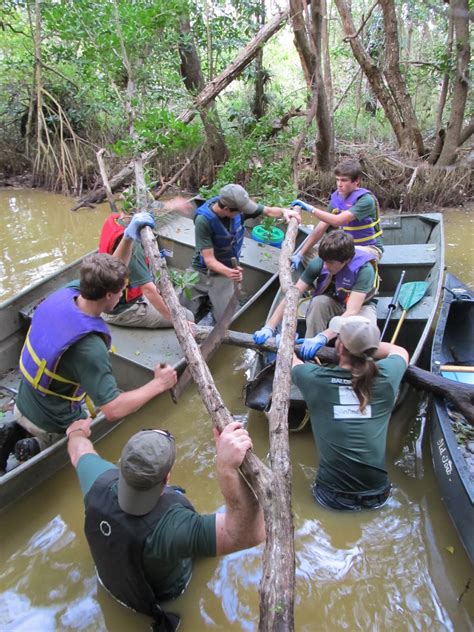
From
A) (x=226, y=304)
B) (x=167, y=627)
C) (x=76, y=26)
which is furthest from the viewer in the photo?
(x=76, y=26)

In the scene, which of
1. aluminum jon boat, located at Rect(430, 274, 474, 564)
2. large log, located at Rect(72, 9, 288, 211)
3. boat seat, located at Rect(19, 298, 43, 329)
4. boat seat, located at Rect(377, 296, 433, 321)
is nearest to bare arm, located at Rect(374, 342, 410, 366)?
aluminum jon boat, located at Rect(430, 274, 474, 564)

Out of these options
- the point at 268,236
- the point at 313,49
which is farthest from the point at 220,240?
the point at 313,49

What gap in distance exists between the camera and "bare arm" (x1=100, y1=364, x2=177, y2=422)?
8.74ft

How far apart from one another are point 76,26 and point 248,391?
5.40 metres

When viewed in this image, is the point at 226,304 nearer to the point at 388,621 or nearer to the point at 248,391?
the point at 248,391

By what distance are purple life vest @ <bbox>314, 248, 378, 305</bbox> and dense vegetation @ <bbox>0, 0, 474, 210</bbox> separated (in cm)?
197

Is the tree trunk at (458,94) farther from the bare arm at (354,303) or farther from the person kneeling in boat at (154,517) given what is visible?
the person kneeling in boat at (154,517)

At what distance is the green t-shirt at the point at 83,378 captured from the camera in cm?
264

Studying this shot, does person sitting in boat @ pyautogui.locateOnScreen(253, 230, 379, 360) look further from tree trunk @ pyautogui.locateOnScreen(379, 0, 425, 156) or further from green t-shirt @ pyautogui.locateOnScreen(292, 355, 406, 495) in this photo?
tree trunk @ pyautogui.locateOnScreen(379, 0, 425, 156)

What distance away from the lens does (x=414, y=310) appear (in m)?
4.77

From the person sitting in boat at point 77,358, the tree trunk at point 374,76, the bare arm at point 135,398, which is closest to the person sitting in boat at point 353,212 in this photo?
the bare arm at point 135,398

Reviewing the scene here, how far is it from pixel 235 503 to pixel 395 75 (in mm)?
10068

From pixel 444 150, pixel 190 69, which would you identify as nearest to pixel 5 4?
Result: pixel 190 69

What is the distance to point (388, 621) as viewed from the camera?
2.70 metres
